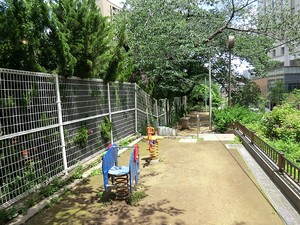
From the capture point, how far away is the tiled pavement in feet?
11.7

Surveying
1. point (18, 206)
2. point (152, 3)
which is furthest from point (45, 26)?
point (152, 3)

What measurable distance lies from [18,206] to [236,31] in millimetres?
15351

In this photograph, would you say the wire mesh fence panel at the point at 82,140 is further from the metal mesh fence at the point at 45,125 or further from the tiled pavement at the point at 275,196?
the tiled pavement at the point at 275,196

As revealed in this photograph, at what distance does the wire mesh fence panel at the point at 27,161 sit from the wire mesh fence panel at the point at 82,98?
29.7 inches

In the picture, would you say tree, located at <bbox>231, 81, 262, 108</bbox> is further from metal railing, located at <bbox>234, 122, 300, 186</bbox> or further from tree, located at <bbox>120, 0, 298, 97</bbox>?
metal railing, located at <bbox>234, 122, 300, 186</bbox>

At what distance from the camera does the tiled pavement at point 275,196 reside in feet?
11.7

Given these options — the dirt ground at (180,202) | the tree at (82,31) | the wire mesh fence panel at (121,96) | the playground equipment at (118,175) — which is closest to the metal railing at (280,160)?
the dirt ground at (180,202)

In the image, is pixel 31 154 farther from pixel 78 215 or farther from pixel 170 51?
pixel 170 51

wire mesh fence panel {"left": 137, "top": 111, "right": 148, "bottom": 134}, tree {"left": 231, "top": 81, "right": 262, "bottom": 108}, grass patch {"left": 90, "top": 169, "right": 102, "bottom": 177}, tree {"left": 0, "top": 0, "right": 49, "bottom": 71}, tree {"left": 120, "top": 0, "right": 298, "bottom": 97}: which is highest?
tree {"left": 120, "top": 0, "right": 298, "bottom": 97}

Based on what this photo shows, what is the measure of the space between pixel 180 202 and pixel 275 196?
5.53 ft

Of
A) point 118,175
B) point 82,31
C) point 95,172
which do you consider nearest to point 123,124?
point 95,172

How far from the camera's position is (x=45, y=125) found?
464 cm

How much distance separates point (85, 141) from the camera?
19.9 ft

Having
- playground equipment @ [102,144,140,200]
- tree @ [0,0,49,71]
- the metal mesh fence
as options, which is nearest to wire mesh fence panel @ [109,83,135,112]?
the metal mesh fence
